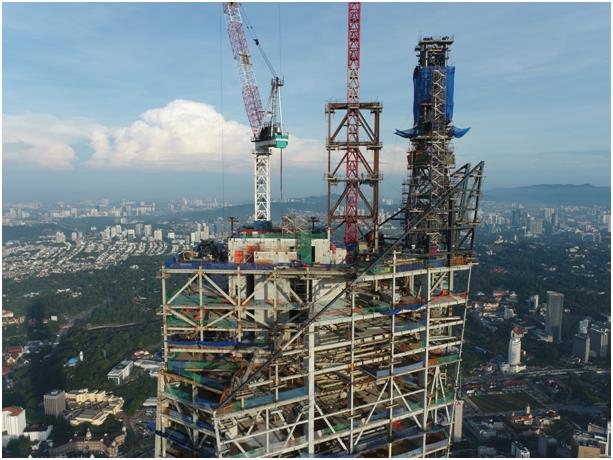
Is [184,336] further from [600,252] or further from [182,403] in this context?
[600,252]

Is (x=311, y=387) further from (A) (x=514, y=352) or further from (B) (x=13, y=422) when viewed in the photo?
(A) (x=514, y=352)

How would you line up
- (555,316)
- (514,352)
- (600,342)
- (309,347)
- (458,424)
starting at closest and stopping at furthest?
(309,347) → (458,424) → (514,352) → (600,342) → (555,316)

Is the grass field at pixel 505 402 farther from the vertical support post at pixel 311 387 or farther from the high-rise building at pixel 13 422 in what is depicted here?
the high-rise building at pixel 13 422

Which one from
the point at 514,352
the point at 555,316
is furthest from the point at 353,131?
the point at 555,316

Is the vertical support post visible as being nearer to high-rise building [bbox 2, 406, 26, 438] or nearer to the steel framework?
the steel framework

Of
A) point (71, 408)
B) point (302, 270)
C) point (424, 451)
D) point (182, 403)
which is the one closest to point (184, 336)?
point (182, 403)
